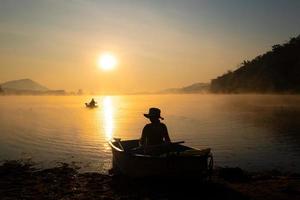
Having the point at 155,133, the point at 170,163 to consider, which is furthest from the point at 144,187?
the point at 155,133

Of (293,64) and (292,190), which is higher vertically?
(293,64)

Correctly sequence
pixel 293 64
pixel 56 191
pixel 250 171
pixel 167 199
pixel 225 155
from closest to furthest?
pixel 167 199 → pixel 56 191 → pixel 250 171 → pixel 225 155 → pixel 293 64

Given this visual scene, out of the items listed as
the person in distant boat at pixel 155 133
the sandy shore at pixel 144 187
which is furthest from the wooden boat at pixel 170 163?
the sandy shore at pixel 144 187

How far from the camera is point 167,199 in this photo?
601 inches

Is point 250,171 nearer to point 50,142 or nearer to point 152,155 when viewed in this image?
point 152,155

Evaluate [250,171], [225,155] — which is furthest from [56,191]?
[225,155]

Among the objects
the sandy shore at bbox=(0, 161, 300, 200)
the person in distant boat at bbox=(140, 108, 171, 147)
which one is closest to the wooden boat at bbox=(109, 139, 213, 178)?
the person in distant boat at bbox=(140, 108, 171, 147)

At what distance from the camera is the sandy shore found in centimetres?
1562

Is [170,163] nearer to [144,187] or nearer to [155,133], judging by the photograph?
[144,187]

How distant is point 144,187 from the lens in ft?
57.0

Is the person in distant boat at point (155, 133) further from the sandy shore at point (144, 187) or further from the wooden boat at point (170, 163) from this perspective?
the sandy shore at point (144, 187)

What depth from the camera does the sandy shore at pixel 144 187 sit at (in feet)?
51.3

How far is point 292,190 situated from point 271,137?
24.5 meters

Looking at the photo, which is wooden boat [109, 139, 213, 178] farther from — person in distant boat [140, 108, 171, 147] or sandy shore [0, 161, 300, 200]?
sandy shore [0, 161, 300, 200]
